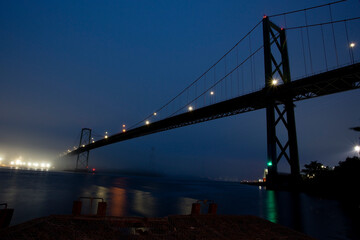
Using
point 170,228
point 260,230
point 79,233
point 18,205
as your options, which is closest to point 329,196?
point 260,230

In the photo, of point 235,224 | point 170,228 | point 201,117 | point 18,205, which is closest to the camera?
point 170,228

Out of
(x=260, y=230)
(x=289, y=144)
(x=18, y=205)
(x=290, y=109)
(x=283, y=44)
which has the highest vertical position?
(x=283, y=44)

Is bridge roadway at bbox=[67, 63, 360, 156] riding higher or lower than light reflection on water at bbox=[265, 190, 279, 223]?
higher

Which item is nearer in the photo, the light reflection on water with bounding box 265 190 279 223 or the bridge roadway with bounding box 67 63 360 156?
the light reflection on water with bounding box 265 190 279 223

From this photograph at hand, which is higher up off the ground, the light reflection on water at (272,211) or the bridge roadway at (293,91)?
the bridge roadway at (293,91)

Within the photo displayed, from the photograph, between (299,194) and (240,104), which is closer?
(299,194)

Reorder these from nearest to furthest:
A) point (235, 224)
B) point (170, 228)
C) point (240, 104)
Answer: point (170, 228) < point (235, 224) < point (240, 104)

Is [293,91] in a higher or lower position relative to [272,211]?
higher

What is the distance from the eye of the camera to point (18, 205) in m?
14.5

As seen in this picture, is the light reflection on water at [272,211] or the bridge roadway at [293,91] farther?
the bridge roadway at [293,91]

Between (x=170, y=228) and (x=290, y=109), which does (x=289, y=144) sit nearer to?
(x=290, y=109)

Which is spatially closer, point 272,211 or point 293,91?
point 272,211

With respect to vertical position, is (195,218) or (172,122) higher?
(172,122)

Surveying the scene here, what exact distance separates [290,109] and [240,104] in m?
6.68
